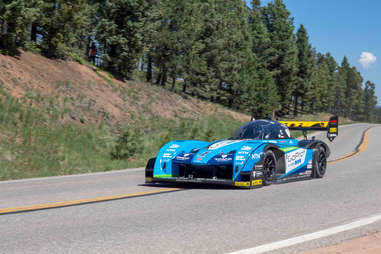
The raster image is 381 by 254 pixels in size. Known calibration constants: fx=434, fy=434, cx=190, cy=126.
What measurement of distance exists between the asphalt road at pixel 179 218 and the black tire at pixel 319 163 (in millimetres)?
1623

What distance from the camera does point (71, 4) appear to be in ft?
94.4

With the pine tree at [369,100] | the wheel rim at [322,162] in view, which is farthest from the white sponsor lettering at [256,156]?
the pine tree at [369,100]

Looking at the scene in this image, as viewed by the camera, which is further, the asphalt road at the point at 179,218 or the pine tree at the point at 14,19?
the pine tree at the point at 14,19

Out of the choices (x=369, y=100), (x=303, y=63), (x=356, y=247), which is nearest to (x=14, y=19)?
(x=356, y=247)

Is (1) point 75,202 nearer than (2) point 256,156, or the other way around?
(1) point 75,202

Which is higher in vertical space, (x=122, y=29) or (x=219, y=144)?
(x=122, y=29)

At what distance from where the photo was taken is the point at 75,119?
79.9ft

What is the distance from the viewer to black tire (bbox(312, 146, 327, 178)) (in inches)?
455

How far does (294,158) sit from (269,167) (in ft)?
3.85

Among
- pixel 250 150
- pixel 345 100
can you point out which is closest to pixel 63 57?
pixel 250 150

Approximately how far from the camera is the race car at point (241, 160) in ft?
28.8

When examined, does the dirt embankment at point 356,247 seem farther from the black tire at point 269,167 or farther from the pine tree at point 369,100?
the pine tree at point 369,100

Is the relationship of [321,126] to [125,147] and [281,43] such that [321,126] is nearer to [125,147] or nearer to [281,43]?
[125,147]

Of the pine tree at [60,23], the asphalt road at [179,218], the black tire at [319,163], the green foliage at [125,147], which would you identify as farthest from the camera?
the pine tree at [60,23]
